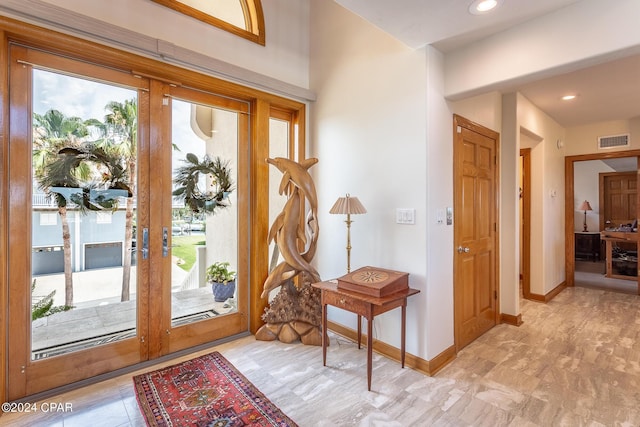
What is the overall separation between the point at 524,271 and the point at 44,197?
18.9 feet

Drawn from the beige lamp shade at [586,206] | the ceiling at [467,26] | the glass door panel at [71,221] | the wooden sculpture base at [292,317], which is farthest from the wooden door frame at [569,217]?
the glass door panel at [71,221]

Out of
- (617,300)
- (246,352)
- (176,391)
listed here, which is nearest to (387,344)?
(246,352)

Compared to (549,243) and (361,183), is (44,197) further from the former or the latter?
(549,243)

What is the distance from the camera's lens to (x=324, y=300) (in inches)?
105

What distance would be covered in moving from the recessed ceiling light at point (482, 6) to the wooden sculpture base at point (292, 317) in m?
2.65

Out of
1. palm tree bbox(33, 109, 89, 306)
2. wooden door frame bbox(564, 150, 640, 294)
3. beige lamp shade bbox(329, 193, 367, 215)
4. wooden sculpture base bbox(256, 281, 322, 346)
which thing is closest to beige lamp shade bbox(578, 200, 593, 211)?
wooden door frame bbox(564, 150, 640, 294)

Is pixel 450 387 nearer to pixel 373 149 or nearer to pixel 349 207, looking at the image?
pixel 349 207

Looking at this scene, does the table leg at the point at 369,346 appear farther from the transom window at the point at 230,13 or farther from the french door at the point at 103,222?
the transom window at the point at 230,13

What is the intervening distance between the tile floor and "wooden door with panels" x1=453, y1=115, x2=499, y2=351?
27cm

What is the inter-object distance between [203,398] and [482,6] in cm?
328

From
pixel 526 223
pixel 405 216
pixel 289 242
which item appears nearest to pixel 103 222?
pixel 289 242

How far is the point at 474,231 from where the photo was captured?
3.16 m

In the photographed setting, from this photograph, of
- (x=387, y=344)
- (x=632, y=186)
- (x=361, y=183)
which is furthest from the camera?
(x=632, y=186)

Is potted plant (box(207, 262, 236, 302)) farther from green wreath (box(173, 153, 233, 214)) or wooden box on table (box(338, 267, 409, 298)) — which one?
wooden box on table (box(338, 267, 409, 298))
